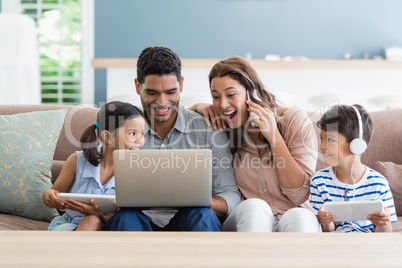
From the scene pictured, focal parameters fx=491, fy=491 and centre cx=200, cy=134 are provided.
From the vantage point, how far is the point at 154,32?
6270 millimetres

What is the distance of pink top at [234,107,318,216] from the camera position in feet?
6.20

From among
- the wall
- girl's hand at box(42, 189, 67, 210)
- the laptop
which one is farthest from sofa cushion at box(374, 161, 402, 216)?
the wall

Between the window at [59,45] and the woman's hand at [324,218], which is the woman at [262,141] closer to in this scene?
the woman's hand at [324,218]

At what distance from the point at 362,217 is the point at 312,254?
466 mm

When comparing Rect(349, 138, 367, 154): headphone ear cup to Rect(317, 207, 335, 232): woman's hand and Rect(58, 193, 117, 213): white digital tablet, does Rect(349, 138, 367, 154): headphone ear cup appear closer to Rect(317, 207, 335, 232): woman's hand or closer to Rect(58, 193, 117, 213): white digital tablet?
Rect(317, 207, 335, 232): woman's hand

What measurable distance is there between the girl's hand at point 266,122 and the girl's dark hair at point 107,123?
1.53ft

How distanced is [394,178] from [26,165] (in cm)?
153

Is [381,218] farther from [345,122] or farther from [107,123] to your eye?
[107,123]

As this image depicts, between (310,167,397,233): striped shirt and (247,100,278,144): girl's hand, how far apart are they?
0.22m

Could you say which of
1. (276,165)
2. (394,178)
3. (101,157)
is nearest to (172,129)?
(101,157)

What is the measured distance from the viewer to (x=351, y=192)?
5.80 ft

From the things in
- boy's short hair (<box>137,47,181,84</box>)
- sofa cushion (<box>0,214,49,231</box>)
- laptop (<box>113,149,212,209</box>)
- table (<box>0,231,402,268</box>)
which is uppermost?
boy's short hair (<box>137,47,181,84</box>)

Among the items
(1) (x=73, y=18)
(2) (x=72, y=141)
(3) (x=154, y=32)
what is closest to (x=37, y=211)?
(2) (x=72, y=141)

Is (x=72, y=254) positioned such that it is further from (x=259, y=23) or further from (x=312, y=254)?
(x=259, y=23)
